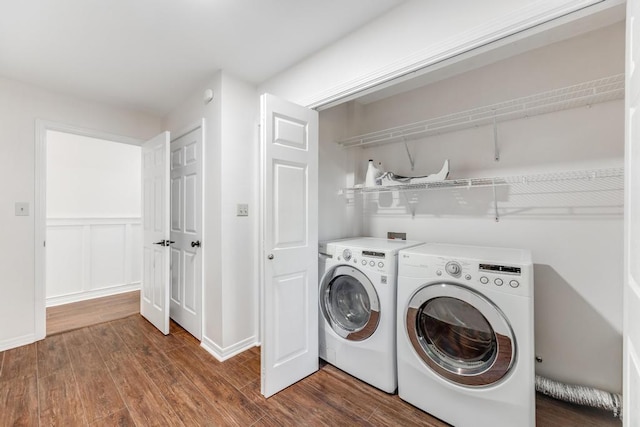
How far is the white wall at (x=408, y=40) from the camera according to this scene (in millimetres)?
1145

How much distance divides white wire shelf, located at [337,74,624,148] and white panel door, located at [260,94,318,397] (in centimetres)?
83

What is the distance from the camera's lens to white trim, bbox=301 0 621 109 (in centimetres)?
106

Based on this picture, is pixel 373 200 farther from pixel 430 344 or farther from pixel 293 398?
pixel 293 398

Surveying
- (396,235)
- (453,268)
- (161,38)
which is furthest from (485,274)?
(161,38)

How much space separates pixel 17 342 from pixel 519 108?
14.6ft

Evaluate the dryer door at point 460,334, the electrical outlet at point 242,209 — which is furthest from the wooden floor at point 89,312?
the dryer door at point 460,334

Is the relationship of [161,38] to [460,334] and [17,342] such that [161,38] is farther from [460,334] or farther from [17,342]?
[17,342]

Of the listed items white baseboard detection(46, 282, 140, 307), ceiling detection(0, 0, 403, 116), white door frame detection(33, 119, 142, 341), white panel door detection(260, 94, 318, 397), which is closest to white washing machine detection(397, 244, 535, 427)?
white panel door detection(260, 94, 318, 397)

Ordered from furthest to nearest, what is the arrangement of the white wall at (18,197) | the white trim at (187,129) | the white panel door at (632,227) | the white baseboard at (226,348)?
the white trim at (187,129)
the white wall at (18,197)
the white baseboard at (226,348)
the white panel door at (632,227)

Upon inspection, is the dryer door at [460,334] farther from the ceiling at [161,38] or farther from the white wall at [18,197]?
the white wall at [18,197]

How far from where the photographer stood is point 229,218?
221 centimetres

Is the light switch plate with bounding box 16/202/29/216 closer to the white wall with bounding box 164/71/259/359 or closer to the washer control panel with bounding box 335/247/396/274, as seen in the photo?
the white wall with bounding box 164/71/259/359

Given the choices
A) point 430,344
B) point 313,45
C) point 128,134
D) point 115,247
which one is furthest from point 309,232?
point 115,247

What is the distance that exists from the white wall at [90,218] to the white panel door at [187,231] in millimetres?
1575
